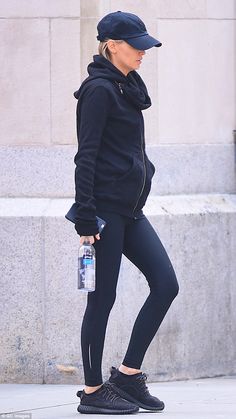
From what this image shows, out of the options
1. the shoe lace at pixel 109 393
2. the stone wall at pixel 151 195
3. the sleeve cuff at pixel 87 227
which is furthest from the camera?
the stone wall at pixel 151 195

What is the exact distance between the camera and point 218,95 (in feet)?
23.1

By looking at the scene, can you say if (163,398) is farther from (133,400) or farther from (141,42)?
(141,42)

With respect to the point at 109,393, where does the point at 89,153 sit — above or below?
above

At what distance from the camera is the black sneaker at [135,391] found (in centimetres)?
509

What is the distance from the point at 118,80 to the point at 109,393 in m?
1.50

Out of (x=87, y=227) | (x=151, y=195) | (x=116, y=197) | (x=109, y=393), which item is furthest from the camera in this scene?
(x=151, y=195)

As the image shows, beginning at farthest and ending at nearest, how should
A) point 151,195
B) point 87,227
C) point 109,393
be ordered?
point 151,195, point 109,393, point 87,227

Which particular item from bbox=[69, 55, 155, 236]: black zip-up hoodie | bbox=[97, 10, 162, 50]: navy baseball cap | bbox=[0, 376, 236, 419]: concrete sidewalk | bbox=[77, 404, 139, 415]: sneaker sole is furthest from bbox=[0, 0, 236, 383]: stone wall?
bbox=[97, 10, 162, 50]: navy baseball cap

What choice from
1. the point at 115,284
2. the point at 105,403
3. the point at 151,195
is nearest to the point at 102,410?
the point at 105,403

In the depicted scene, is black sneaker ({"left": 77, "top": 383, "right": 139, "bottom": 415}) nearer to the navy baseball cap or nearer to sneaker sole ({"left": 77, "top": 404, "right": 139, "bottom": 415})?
sneaker sole ({"left": 77, "top": 404, "right": 139, "bottom": 415})

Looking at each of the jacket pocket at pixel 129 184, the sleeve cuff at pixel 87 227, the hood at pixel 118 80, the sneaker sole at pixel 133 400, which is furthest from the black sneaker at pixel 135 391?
the hood at pixel 118 80

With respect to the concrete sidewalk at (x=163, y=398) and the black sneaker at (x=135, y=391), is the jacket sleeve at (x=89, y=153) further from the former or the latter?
the concrete sidewalk at (x=163, y=398)

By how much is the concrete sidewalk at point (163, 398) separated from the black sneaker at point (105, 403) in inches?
2.4

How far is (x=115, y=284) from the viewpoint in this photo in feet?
16.6
